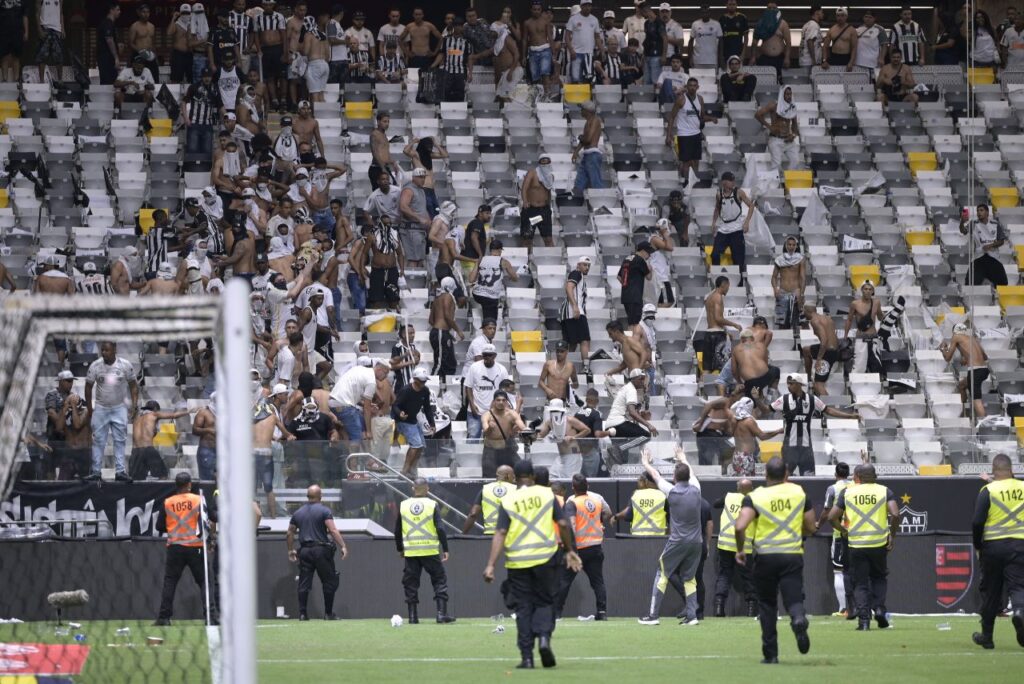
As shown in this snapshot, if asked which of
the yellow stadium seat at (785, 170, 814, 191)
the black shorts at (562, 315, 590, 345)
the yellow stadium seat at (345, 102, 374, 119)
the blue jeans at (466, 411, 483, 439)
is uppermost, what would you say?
the yellow stadium seat at (345, 102, 374, 119)

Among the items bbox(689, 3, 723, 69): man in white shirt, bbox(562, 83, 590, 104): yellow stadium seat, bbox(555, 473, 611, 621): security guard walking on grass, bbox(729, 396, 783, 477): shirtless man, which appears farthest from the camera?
Result: bbox(689, 3, 723, 69): man in white shirt

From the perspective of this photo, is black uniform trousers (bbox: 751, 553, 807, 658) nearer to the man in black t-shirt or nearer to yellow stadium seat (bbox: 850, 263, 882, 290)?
the man in black t-shirt

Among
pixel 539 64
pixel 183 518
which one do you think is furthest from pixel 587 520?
pixel 539 64

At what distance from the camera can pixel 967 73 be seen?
108ft

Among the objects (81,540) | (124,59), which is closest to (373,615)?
(81,540)

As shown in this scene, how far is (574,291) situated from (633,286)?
1.12 metres

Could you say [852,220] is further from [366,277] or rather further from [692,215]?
[366,277]

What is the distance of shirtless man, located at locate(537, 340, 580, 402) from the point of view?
25.3 metres

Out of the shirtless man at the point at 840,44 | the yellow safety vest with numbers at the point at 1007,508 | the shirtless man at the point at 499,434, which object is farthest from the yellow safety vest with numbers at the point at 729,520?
the shirtless man at the point at 840,44

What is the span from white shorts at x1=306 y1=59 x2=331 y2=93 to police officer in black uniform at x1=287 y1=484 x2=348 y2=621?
11.3m

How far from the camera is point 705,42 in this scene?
32.8m

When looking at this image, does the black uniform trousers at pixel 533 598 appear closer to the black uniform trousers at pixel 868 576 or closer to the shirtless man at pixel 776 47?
the black uniform trousers at pixel 868 576

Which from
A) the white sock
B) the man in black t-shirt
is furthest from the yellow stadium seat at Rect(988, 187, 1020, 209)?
the white sock

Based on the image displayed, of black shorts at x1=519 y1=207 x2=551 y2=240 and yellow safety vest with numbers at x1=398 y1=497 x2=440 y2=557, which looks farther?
black shorts at x1=519 y1=207 x2=551 y2=240
